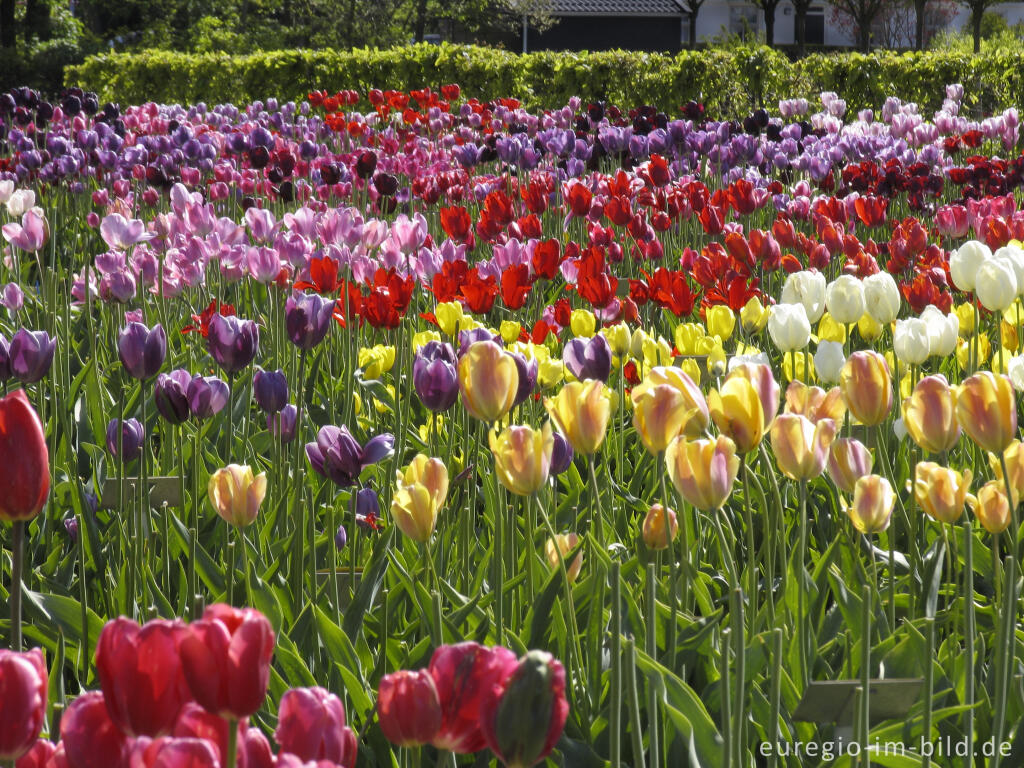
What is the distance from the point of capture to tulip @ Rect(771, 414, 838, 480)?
1342mm

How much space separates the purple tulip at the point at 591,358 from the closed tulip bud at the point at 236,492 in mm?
692

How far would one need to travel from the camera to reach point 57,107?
8.74m

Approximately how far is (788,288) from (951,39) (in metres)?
35.7

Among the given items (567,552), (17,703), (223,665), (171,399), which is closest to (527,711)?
(223,665)

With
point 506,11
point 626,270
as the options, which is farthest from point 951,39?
point 626,270

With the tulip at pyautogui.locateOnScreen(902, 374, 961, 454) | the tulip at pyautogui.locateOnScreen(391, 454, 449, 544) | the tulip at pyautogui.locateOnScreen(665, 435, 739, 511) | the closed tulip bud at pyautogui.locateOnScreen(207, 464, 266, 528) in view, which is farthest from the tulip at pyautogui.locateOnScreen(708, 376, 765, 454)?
the closed tulip bud at pyautogui.locateOnScreen(207, 464, 266, 528)

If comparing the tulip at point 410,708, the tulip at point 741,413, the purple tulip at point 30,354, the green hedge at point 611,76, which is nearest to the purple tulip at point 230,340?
the purple tulip at point 30,354

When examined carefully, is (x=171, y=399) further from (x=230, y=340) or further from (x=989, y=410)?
(x=989, y=410)

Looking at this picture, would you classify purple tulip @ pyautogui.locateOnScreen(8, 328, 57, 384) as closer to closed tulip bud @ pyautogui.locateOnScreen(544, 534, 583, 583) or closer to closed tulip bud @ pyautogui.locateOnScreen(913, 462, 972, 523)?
closed tulip bud @ pyautogui.locateOnScreen(544, 534, 583, 583)

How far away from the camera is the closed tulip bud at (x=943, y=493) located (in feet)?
4.30

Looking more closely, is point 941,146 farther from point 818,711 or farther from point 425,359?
point 818,711

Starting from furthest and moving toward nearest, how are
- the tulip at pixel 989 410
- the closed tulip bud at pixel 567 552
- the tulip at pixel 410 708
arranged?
1. the closed tulip bud at pixel 567 552
2. the tulip at pixel 989 410
3. the tulip at pixel 410 708

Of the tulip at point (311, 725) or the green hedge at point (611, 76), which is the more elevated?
the green hedge at point (611, 76)

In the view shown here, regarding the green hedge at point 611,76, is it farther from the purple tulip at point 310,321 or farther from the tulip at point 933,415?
the tulip at point 933,415
